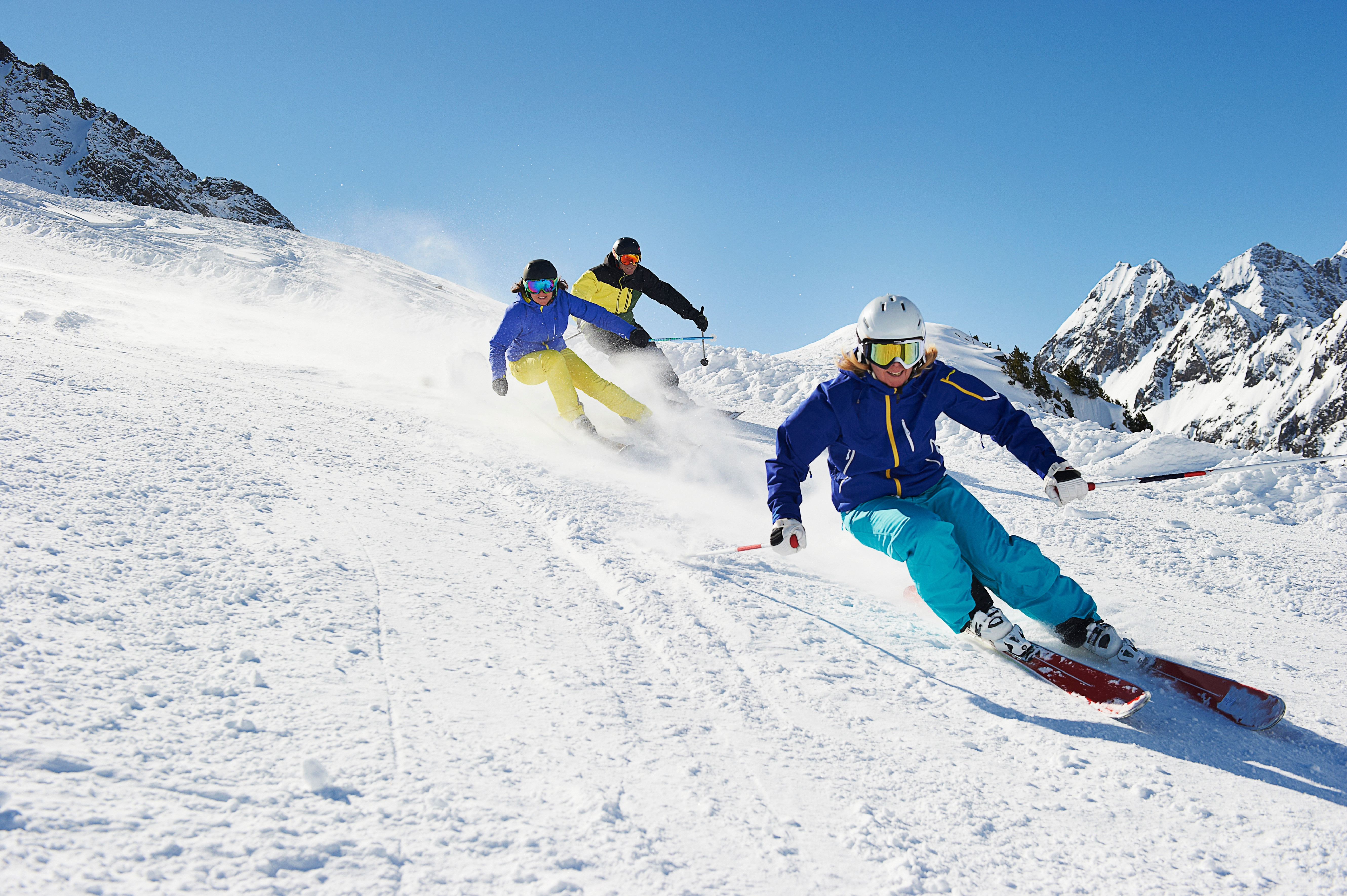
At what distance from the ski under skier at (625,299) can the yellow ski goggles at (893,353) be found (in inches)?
182

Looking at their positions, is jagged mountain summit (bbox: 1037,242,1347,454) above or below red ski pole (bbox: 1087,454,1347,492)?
above

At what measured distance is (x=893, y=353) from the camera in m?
3.24

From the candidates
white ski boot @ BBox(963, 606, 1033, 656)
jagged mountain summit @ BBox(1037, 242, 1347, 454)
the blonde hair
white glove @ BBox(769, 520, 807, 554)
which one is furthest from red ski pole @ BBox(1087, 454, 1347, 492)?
jagged mountain summit @ BBox(1037, 242, 1347, 454)

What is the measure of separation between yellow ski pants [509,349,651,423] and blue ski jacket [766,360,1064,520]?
127 inches

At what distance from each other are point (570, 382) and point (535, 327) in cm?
67

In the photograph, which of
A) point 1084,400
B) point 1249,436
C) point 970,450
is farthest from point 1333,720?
point 1249,436

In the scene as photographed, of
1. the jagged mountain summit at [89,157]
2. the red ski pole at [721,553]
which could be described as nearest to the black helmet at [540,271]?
the red ski pole at [721,553]

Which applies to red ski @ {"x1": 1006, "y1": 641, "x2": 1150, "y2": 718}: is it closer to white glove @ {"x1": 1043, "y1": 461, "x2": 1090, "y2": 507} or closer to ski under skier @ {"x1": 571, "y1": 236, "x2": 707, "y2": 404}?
white glove @ {"x1": 1043, "y1": 461, "x2": 1090, "y2": 507}

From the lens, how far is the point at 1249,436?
15125 cm

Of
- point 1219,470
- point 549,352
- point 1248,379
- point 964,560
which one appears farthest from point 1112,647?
point 1248,379

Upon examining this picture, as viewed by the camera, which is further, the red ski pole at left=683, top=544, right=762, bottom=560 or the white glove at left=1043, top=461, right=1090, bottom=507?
the red ski pole at left=683, top=544, right=762, bottom=560

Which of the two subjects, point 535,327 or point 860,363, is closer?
point 860,363

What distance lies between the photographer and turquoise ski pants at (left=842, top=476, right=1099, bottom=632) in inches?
112

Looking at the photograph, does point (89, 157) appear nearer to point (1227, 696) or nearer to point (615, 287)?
point (615, 287)
